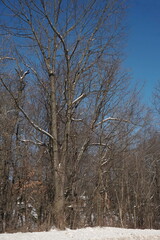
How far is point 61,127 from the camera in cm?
1324

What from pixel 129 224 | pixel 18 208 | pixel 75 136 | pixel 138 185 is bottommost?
pixel 129 224

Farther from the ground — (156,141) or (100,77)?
(100,77)

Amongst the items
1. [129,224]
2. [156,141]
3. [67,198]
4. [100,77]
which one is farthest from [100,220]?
[156,141]

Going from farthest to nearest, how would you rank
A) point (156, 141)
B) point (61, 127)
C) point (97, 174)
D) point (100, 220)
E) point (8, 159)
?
point (156, 141) < point (61, 127) < point (97, 174) < point (8, 159) < point (100, 220)

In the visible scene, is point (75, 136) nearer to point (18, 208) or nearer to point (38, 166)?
point (38, 166)

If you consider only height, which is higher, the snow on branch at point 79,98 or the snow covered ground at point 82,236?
the snow on branch at point 79,98

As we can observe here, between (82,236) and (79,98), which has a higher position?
(79,98)

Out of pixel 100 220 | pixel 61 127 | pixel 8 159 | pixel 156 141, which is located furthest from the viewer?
pixel 156 141

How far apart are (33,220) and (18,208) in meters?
0.79

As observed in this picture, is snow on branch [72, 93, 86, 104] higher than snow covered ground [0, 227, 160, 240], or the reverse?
snow on branch [72, 93, 86, 104]

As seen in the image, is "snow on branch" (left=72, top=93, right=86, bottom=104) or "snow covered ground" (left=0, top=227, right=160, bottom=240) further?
"snow on branch" (left=72, top=93, right=86, bottom=104)

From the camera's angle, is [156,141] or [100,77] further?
[156,141]

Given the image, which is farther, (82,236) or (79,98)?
(79,98)

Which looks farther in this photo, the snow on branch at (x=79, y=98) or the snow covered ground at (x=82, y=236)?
the snow on branch at (x=79, y=98)
